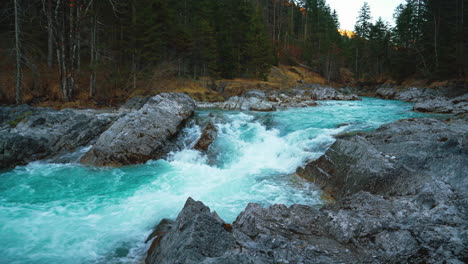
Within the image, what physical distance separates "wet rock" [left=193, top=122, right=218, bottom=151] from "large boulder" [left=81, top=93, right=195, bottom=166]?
1.43 meters

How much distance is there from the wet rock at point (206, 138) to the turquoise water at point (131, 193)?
0.99 ft

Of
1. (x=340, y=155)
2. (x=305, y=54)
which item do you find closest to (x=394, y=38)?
(x=305, y=54)

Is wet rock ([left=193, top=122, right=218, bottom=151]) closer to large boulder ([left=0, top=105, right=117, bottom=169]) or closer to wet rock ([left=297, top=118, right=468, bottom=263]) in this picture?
wet rock ([left=297, top=118, right=468, bottom=263])

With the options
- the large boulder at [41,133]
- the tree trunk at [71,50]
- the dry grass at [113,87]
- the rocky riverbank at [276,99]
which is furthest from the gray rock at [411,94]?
the tree trunk at [71,50]

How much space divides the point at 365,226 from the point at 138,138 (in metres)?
9.59

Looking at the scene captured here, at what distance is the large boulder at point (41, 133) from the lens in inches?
394

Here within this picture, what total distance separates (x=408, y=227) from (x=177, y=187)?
22.1 feet

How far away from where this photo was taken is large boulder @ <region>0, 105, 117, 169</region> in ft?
32.9

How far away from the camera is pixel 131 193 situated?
795 cm

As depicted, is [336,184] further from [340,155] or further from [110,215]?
[110,215]

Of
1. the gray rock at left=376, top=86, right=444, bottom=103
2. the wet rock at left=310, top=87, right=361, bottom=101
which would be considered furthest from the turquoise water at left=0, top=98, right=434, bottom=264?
the gray rock at left=376, top=86, right=444, bottom=103

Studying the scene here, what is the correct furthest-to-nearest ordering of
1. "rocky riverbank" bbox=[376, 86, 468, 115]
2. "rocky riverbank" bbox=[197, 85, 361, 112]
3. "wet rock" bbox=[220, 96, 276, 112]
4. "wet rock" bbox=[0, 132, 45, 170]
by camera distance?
"rocky riverbank" bbox=[197, 85, 361, 112] → "wet rock" bbox=[220, 96, 276, 112] → "rocky riverbank" bbox=[376, 86, 468, 115] → "wet rock" bbox=[0, 132, 45, 170]

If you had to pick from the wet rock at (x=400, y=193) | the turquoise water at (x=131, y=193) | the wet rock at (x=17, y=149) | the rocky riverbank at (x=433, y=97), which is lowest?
the turquoise water at (x=131, y=193)

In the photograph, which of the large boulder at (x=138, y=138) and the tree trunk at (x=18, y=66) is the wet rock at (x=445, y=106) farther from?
the tree trunk at (x=18, y=66)
